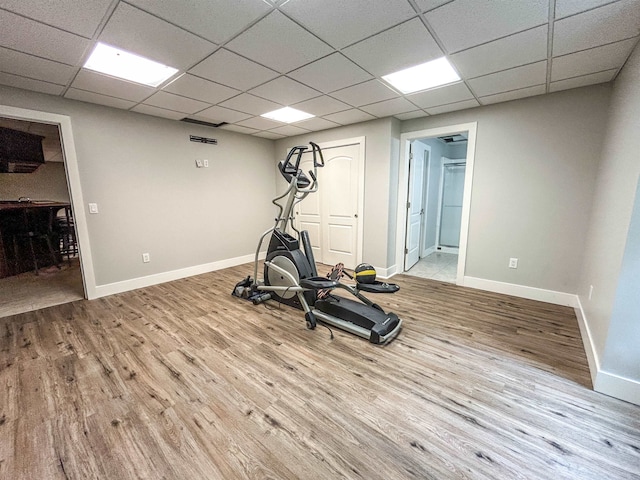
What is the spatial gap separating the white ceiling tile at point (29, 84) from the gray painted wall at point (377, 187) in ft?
11.1

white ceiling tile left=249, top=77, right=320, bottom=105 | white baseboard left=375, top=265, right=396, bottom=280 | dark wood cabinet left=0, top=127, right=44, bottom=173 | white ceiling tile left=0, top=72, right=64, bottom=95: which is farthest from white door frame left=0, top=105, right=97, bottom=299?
white baseboard left=375, top=265, right=396, bottom=280

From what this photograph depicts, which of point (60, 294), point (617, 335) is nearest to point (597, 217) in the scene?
point (617, 335)

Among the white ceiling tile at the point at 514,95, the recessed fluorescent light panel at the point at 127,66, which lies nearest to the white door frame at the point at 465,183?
the white ceiling tile at the point at 514,95

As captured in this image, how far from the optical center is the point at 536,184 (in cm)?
294

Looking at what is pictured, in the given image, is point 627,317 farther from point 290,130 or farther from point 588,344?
point 290,130

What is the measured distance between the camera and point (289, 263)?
2.84m

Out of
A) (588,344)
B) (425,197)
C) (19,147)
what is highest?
(19,147)

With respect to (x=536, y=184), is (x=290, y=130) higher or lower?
higher

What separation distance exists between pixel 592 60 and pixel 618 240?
1501 mm

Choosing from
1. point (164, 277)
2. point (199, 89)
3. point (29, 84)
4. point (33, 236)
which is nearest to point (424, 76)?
point (199, 89)

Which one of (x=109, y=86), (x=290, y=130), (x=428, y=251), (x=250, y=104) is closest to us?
(x=109, y=86)

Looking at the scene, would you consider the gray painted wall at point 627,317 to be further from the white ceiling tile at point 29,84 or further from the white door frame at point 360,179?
the white ceiling tile at point 29,84

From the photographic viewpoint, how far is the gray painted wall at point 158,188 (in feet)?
10.2

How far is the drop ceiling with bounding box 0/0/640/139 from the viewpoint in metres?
1.49
